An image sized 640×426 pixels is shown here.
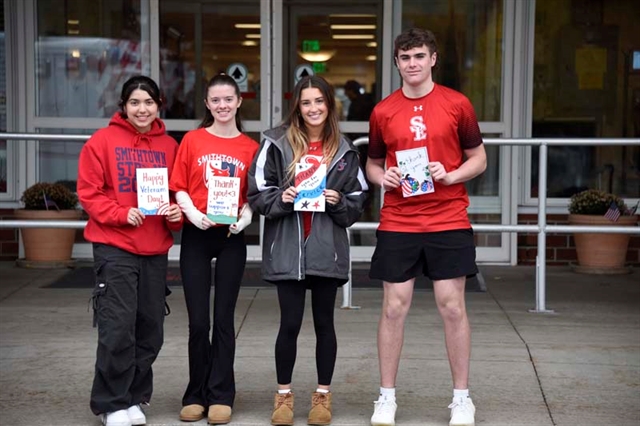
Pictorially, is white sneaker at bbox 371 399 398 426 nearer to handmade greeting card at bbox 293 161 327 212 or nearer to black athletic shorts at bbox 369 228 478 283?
black athletic shorts at bbox 369 228 478 283

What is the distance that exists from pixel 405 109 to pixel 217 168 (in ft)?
2.86

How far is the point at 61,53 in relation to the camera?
30.0ft

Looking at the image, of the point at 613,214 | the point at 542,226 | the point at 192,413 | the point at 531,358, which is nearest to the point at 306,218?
the point at 192,413

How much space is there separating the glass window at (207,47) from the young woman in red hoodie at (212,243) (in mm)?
4328

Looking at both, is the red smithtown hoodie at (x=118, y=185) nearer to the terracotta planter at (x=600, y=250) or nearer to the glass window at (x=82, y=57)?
the glass window at (x=82, y=57)

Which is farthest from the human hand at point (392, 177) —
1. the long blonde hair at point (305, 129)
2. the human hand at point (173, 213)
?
the human hand at point (173, 213)

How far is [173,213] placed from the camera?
4555 millimetres

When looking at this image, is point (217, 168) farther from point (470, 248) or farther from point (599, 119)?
point (599, 119)

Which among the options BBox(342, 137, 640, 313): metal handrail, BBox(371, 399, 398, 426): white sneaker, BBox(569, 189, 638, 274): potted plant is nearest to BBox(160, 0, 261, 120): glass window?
BBox(342, 137, 640, 313): metal handrail

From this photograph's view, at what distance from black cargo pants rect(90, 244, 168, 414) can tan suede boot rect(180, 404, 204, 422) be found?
0.19 m

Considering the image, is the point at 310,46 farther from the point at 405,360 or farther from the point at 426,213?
the point at 426,213

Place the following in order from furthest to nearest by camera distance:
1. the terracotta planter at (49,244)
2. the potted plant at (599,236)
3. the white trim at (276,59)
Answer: the white trim at (276,59), the terracotta planter at (49,244), the potted plant at (599,236)

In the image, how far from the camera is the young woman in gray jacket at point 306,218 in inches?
179

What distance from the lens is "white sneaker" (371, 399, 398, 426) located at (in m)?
4.67
